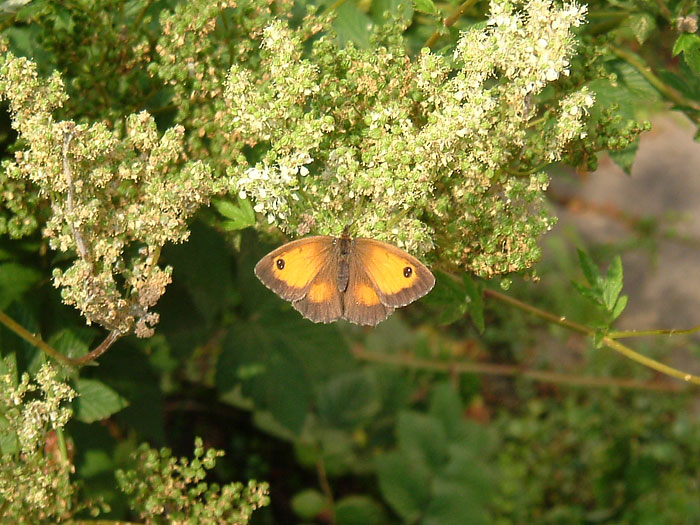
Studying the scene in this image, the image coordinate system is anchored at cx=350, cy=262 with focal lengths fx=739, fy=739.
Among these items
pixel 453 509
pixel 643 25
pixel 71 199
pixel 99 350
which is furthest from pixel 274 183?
pixel 453 509

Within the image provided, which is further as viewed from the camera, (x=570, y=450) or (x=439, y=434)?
(x=570, y=450)

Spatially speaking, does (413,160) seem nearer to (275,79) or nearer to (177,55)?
(275,79)

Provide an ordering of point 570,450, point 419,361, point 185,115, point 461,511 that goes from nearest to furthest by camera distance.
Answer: point 185,115
point 461,511
point 419,361
point 570,450

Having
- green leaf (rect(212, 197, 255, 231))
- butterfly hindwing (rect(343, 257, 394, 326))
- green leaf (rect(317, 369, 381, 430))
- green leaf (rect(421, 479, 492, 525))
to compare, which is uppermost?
green leaf (rect(212, 197, 255, 231))

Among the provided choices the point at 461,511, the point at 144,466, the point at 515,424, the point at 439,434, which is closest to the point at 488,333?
the point at 515,424

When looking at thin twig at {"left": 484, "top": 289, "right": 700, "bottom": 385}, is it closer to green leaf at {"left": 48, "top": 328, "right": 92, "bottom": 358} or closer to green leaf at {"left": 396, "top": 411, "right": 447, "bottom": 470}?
green leaf at {"left": 48, "top": 328, "right": 92, "bottom": 358}

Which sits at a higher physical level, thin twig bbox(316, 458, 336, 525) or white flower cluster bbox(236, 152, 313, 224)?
white flower cluster bbox(236, 152, 313, 224)

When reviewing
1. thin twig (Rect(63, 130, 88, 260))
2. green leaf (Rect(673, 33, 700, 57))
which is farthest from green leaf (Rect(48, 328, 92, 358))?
green leaf (Rect(673, 33, 700, 57))
